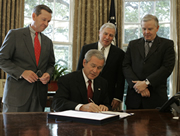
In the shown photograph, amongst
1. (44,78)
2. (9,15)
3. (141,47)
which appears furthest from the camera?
(9,15)

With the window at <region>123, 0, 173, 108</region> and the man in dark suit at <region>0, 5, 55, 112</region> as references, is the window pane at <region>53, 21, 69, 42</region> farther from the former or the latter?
the man in dark suit at <region>0, 5, 55, 112</region>

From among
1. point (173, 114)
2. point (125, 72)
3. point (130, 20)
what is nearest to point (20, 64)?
point (125, 72)

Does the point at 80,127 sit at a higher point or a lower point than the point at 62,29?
lower

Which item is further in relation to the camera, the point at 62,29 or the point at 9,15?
the point at 62,29

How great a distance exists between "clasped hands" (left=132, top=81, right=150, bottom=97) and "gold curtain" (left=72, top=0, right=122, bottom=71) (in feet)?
8.93

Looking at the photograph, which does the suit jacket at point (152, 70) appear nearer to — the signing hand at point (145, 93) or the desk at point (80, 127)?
the signing hand at point (145, 93)

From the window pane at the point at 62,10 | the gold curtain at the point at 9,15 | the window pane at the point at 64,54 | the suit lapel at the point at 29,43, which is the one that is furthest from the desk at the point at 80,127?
the window pane at the point at 62,10

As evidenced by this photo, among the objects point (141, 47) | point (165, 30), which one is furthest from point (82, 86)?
point (165, 30)

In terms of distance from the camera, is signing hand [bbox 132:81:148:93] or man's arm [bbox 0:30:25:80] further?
signing hand [bbox 132:81:148:93]

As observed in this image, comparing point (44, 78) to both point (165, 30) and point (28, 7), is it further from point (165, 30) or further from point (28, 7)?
point (165, 30)

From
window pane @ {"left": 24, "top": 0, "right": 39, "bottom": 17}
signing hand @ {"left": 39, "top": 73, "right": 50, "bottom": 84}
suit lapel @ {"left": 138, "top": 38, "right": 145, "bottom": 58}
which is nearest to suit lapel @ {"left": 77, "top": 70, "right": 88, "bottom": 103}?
signing hand @ {"left": 39, "top": 73, "right": 50, "bottom": 84}

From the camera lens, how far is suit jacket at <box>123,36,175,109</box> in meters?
2.91

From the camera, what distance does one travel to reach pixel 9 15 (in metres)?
4.92

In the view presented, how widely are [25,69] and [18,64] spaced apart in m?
0.10
